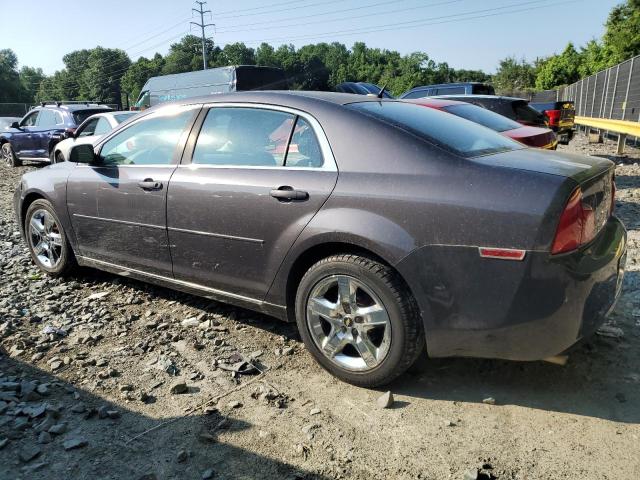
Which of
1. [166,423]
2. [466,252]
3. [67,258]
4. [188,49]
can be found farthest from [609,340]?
[188,49]

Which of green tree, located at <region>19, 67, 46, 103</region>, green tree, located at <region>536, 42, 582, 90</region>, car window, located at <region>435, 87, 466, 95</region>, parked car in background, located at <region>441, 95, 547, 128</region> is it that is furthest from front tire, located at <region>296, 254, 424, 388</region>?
green tree, located at <region>19, 67, 46, 103</region>

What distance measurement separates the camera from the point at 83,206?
429 centimetres

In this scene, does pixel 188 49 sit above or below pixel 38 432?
above

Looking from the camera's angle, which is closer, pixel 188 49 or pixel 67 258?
pixel 67 258

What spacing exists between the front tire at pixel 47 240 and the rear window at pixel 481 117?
16.4ft

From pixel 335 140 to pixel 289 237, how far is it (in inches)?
24.9

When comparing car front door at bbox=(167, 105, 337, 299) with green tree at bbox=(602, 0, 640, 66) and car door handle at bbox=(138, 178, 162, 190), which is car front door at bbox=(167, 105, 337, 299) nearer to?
car door handle at bbox=(138, 178, 162, 190)

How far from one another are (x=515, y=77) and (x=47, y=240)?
70.0 metres

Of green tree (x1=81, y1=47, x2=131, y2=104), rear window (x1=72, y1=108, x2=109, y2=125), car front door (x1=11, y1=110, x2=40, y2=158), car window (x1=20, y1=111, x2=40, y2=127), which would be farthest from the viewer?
green tree (x1=81, y1=47, x2=131, y2=104)

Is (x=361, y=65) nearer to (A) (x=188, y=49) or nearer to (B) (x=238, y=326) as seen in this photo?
(A) (x=188, y=49)

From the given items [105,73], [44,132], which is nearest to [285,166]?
[44,132]

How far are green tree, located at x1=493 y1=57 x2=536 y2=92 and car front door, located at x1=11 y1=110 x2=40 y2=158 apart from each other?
5940 cm

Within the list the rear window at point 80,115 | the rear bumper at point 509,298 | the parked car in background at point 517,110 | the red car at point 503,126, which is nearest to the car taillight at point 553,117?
the parked car in background at point 517,110

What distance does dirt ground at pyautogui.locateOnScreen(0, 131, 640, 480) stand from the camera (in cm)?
233
